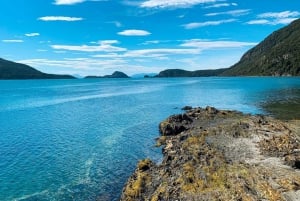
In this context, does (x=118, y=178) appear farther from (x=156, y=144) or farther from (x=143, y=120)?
(x=143, y=120)

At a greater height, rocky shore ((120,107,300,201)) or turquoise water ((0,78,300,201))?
rocky shore ((120,107,300,201))

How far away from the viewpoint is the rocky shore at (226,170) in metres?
26.4

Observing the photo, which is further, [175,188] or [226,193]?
[175,188]

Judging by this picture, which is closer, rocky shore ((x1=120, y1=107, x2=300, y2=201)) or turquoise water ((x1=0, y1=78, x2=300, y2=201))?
rocky shore ((x1=120, y1=107, x2=300, y2=201))

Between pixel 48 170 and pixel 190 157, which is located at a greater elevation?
pixel 190 157

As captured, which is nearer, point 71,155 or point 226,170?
point 226,170

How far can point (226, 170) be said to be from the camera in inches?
1224

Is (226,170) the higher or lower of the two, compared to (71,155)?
higher

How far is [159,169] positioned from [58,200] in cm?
1143

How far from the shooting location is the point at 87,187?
119 feet

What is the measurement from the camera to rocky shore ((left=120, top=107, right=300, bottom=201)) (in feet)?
86.7

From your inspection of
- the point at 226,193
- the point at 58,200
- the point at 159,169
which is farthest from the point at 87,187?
the point at 226,193

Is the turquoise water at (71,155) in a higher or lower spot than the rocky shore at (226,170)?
lower

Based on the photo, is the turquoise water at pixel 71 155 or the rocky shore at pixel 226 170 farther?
the turquoise water at pixel 71 155
